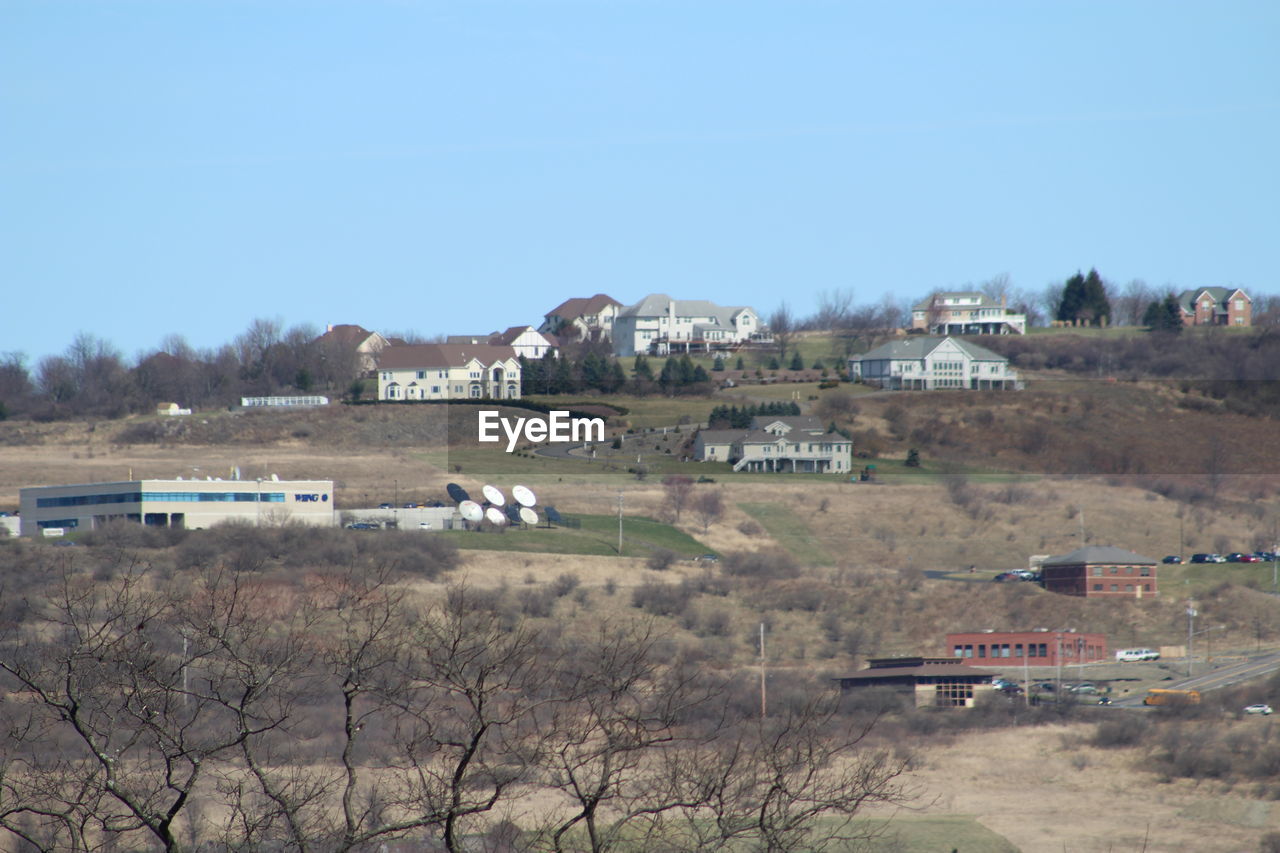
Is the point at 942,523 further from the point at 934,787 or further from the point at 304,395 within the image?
the point at 304,395

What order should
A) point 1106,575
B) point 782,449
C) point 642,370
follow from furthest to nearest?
point 642,370 < point 782,449 < point 1106,575

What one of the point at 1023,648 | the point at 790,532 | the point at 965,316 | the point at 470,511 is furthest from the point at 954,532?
the point at 965,316

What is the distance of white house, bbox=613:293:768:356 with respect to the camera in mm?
165375

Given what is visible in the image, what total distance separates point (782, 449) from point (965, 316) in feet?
211

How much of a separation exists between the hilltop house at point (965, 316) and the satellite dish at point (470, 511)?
89.2m

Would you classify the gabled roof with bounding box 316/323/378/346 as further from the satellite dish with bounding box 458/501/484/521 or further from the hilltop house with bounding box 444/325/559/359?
the satellite dish with bounding box 458/501/484/521

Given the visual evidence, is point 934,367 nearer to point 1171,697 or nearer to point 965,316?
point 965,316

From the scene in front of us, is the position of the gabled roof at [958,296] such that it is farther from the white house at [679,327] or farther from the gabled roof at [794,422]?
the gabled roof at [794,422]

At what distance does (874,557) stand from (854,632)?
51.7ft

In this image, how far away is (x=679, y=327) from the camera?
166 metres

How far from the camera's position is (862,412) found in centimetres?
12219

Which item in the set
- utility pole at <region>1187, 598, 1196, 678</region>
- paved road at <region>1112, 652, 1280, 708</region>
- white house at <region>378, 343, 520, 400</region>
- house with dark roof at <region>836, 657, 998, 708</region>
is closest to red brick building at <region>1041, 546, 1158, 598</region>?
utility pole at <region>1187, 598, 1196, 678</region>

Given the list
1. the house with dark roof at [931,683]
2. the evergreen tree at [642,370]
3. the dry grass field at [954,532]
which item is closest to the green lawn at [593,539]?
the dry grass field at [954,532]

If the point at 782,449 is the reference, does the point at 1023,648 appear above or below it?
below
